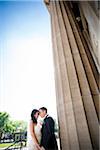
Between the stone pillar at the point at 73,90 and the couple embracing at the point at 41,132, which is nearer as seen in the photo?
the stone pillar at the point at 73,90

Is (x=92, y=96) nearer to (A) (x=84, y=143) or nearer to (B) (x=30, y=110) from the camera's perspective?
(A) (x=84, y=143)

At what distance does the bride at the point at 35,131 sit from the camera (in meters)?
1.25

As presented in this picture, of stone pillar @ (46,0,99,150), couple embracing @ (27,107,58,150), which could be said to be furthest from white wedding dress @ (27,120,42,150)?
stone pillar @ (46,0,99,150)

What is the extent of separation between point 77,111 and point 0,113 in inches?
19.5

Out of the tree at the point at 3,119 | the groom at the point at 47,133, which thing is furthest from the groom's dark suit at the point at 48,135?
the tree at the point at 3,119

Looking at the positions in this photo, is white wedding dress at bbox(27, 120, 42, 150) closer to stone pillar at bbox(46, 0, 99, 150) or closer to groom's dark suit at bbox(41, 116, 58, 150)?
groom's dark suit at bbox(41, 116, 58, 150)

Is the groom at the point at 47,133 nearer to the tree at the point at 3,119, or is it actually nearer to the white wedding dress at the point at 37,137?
the white wedding dress at the point at 37,137

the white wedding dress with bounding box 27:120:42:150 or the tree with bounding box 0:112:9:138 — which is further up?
the tree with bounding box 0:112:9:138

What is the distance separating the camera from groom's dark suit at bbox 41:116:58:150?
48.3 inches

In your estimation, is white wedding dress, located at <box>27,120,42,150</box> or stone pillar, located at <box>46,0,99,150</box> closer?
stone pillar, located at <box>46,0,99,150</box>

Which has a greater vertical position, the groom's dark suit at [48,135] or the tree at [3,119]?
the tree at [3,119]

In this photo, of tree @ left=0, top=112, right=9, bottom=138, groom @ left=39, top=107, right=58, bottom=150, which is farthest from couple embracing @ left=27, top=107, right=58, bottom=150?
tree @ left=0, top=112, right=9, bottom=138

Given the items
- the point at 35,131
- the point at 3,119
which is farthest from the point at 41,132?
the point at 3,119

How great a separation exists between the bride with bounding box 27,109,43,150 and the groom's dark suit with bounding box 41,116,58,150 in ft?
0.13
